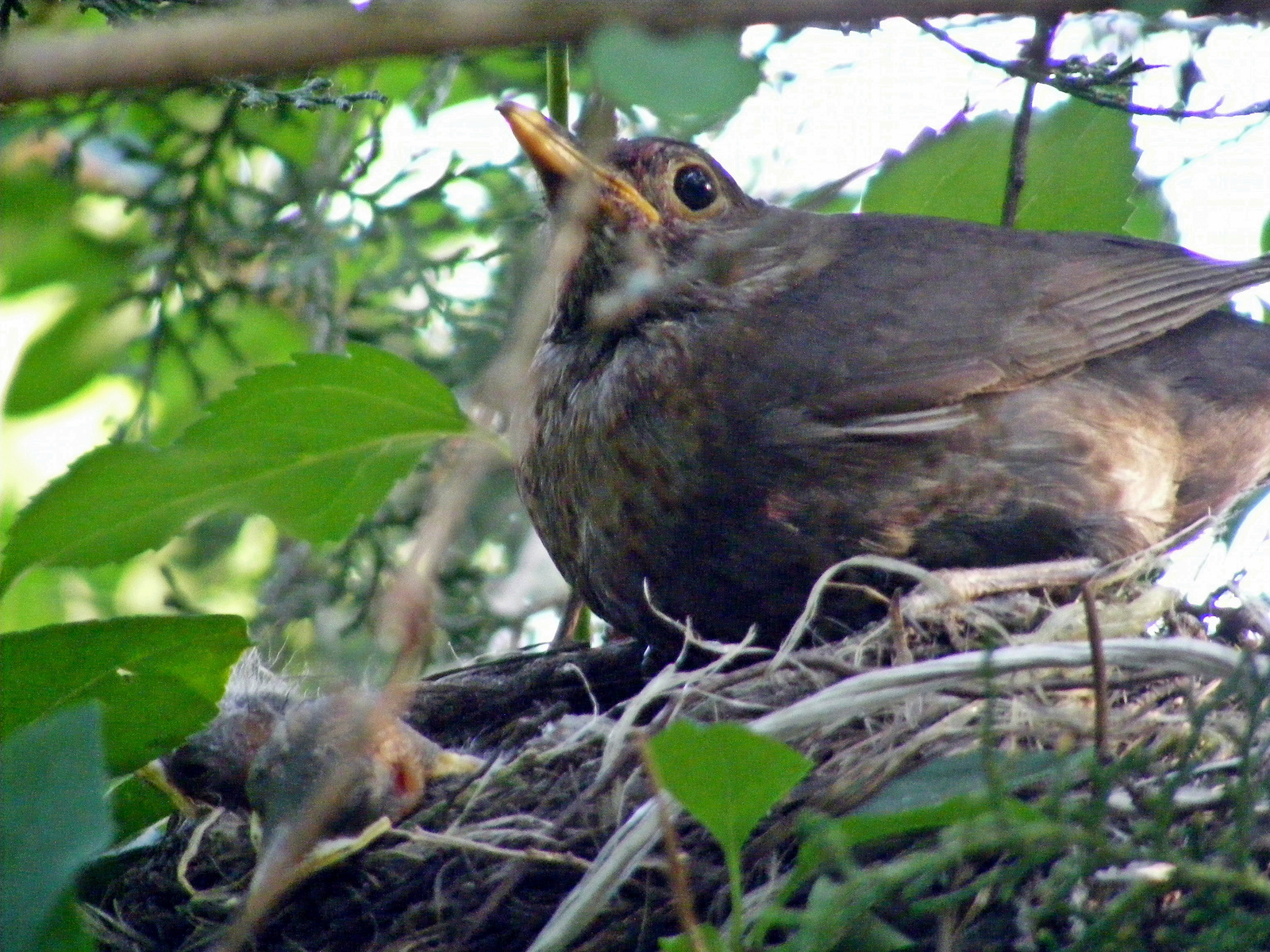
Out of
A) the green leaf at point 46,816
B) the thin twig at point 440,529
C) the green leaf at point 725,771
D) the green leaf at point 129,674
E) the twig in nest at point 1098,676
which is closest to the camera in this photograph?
the thin twig at point 440,529

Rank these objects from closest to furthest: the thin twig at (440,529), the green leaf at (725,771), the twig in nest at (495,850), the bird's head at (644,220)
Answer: the thin twig at (440,529)
the green leaf at (725,771)
the twig in nest at (495,850)
the bird's head at (644,220)

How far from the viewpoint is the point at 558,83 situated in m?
2.90

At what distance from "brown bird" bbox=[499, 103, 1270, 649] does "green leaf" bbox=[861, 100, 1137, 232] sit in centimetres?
7

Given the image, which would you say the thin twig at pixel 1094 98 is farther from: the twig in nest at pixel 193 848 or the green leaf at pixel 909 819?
the twig in nest at pixel 193 848

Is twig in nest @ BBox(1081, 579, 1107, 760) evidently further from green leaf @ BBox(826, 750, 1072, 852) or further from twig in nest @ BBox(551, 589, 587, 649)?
twig in nest @ BBox(551, 589, 587, 649)

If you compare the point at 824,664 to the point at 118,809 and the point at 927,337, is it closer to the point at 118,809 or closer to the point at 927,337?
the point at 927,337

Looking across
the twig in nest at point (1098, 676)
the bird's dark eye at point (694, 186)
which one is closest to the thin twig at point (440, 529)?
the twig in nest at point (1098, 676)

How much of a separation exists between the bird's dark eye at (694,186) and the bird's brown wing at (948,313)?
29 cm

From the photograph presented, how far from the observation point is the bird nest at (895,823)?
1718 mm

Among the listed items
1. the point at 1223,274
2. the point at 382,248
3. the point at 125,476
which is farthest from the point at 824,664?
the point at 382,248

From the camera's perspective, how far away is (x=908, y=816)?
5.24 ft

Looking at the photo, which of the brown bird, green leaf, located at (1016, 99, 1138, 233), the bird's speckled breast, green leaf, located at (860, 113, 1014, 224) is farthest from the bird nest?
green leaf, located at (860, 113, 1014, 224)

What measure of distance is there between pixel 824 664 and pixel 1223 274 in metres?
1.61

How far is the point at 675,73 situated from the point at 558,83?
6.17 ft
